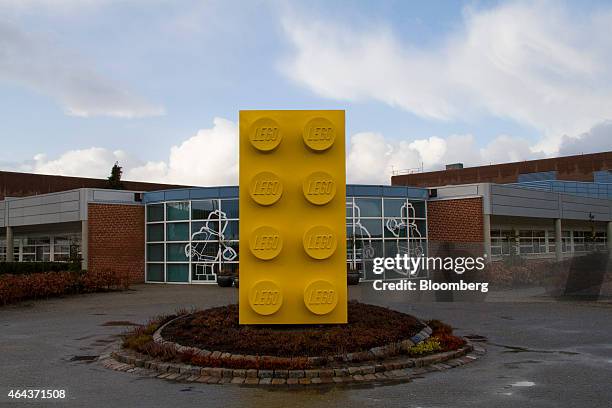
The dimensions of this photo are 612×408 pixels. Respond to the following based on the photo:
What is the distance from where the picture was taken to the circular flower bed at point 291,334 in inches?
374

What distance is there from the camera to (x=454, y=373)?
8.86 metres

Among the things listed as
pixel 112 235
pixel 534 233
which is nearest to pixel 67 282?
pixel 112 235

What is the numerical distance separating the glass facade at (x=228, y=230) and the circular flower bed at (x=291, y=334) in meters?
15.9

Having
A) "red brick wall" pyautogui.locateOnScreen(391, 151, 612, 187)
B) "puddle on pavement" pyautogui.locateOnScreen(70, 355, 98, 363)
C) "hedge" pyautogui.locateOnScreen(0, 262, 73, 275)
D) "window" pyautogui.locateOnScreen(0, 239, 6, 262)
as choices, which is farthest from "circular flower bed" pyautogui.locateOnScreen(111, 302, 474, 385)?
"red brick wall" pyautogui.locateOnScreen(391, 151, 612, 187)

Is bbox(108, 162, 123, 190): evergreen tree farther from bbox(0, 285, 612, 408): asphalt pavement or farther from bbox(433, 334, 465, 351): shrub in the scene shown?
bbox(433, 334, 465, 351): shrub

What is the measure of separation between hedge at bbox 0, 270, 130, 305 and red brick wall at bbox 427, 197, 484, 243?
1481cm

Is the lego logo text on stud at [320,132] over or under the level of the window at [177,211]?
over

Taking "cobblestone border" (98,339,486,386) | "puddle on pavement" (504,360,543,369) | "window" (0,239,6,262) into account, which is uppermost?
"window" (0,239,6,262)

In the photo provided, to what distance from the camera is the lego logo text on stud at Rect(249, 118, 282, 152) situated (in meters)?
11.2

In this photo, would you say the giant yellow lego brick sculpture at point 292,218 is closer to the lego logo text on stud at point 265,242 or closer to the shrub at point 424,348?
the lego logo text on stud at point 265,242

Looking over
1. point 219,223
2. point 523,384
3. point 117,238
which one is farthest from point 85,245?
point 523,384

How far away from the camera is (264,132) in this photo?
11.2m

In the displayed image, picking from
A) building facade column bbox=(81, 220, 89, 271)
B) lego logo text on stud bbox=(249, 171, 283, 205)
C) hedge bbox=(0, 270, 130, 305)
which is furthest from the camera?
building facade column bbox=(81, 220, 89, 271)

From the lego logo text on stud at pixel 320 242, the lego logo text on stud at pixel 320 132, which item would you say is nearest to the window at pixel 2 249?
the lego logo text on stud at pixel 320 242
